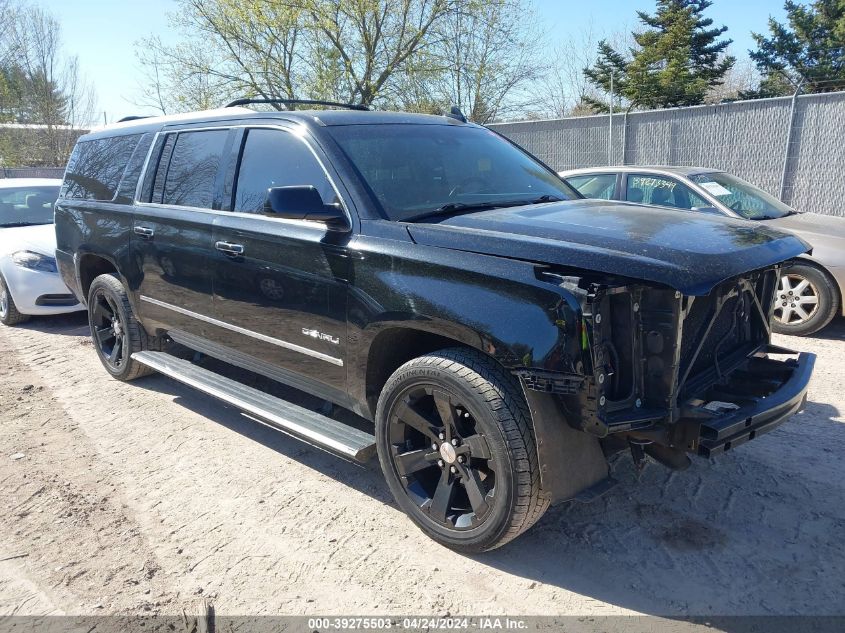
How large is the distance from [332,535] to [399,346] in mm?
985

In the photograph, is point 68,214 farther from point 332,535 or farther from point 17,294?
point 332,535

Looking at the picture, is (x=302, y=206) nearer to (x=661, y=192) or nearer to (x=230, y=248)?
(x=230, y=248)

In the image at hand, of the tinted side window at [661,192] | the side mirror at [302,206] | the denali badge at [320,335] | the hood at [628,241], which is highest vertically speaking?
the side mirror at [302,206]

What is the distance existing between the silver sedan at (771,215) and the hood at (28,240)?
6.07m

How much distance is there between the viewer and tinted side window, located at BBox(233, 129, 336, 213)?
3656 millimetres

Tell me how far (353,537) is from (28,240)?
651 centimetres

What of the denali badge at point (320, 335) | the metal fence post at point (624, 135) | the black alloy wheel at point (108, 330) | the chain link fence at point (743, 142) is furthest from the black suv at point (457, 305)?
the metal fence post at point (624, 135)

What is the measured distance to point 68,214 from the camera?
5910mm

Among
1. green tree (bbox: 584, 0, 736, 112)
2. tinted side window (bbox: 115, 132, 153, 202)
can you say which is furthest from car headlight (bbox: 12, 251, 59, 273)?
green tree (bbox: 584, 0, 736, 112)

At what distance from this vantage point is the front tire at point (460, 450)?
9.04ft

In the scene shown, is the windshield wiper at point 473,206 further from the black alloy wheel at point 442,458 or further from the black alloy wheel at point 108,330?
the black alloy wheel at point 108,330

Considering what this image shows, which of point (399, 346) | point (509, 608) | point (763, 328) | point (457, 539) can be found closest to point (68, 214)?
point (399, 346)

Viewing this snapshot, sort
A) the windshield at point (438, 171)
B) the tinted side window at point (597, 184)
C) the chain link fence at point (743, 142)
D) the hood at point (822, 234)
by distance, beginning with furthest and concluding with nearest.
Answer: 1. the chain link fence at point (743, 142)
2. the tinted side window at point (597, 184)
3. the hood at point (822, 234)
4. the windshield at point (438, 171)

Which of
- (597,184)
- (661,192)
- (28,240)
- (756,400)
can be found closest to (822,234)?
(661,192)
